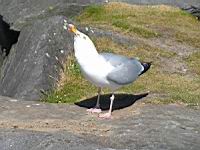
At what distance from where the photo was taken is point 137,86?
967 centimetres

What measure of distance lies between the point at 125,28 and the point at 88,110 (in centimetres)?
539

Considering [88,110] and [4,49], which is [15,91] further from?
[4,49]

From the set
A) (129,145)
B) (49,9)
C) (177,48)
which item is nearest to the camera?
(129,145)

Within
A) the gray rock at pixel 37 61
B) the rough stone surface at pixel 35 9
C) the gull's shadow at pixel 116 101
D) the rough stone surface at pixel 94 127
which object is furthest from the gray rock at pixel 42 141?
the rough stone surface at pixel 35 9

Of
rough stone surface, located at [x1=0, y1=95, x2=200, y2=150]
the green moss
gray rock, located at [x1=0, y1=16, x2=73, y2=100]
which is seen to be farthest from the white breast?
the green moss

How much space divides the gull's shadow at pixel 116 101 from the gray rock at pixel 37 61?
1.09 metres

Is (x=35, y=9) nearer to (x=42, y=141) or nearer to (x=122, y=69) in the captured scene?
(x=122, y=69)

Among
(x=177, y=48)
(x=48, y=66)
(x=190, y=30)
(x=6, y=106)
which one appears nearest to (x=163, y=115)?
(x=6, y=106)

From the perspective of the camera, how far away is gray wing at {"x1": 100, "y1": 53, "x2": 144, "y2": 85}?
7.61m

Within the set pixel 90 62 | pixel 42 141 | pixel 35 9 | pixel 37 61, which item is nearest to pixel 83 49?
pixel 90 62

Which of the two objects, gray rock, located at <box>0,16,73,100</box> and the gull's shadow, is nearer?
the gull's shadow

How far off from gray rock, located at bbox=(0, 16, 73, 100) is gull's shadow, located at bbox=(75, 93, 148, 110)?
109 cm

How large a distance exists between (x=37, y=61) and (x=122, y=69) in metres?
2.85

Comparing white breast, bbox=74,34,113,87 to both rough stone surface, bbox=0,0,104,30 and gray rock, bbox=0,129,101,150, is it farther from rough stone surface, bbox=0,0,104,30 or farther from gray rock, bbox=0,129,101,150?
rough stone surface, bbox=0,0,104,30
